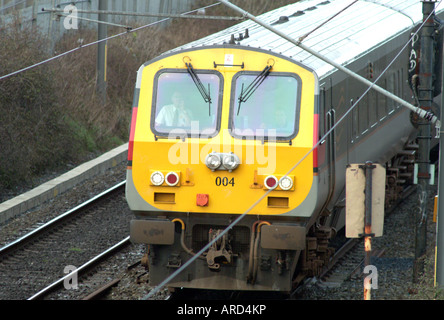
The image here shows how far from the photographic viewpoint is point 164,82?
993 cm

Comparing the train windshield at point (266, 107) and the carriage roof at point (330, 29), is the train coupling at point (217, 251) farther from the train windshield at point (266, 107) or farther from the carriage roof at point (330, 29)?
the carriage roof at point (330, 29)

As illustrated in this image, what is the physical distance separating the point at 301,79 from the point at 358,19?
14.6 ft

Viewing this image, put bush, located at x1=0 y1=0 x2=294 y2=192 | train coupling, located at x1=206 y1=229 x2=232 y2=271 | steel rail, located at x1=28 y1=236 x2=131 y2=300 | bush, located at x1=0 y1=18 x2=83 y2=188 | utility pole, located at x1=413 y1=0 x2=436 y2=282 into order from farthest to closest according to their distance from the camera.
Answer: bush, located at x1=0 y1=0 x2=294 y2=192 → bush, located at x1=0 y1=18 x2=83 y2=188 → utility pole, located at x1=413 y1=0 x2=436 y2=282 → steel rail, located at x1=28 y1=236 x2=131 y2=300 → train coupling, located at x1=206 y1=229 x2=232 y2=271

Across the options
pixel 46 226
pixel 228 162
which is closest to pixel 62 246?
pixel 46 226

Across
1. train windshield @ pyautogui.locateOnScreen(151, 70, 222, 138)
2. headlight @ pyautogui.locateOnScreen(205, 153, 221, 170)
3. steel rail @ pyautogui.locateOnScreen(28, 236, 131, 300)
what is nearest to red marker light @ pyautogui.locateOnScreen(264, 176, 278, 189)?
headlight @ pyautogui.locateOnScreen(205, 153, 221, 170)

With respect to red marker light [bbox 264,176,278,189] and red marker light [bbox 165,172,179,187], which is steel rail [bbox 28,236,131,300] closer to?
red marker light [bbox 165,172,179,187]

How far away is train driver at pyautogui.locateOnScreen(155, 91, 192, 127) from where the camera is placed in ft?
32.3

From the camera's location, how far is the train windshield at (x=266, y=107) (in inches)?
380

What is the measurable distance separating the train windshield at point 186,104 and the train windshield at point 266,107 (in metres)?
0.25

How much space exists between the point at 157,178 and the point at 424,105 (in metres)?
4.33

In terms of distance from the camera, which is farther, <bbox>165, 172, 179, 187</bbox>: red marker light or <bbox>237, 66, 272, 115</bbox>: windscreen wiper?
<bbox>237, 66, 272, 115</bbox>: windscreen wiper

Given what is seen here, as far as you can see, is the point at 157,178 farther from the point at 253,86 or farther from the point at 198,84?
the point at 253,86

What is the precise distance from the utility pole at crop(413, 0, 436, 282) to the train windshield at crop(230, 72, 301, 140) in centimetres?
278

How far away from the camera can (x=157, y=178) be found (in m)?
9.64
